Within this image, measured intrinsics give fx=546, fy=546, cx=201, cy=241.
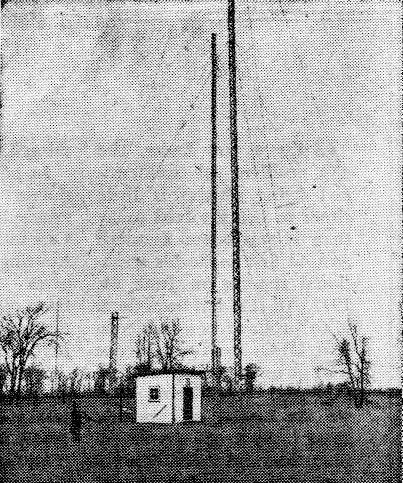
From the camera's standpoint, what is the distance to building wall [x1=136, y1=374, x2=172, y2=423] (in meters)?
23.9

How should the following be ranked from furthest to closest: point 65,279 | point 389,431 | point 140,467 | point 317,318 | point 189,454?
point 317,318 → point 389,431 → point 65,279 → point 189,454 → point 140,467

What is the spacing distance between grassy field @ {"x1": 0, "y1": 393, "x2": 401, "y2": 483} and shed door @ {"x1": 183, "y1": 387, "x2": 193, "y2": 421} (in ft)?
2.53

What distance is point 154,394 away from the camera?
961 inches

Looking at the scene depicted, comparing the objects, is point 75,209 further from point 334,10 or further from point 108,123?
point 334,10

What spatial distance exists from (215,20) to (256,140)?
15.4ft

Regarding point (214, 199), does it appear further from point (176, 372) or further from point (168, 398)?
point (168, 398)

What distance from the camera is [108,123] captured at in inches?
→ 629

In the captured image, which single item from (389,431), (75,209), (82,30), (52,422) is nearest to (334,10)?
(82,30)

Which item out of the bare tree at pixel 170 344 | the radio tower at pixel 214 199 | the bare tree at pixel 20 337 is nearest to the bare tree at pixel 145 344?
the bare tree at pixel 170 344

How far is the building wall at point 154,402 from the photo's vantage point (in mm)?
23922

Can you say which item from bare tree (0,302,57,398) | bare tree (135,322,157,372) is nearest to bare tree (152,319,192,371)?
bare tree (135,322,157,372)

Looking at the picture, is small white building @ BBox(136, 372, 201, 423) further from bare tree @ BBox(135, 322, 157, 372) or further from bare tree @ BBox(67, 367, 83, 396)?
bare tree @ BBox(135, 322, 157, 372)

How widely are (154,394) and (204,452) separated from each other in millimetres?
9398

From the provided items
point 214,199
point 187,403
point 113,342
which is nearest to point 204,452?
point 187,403
